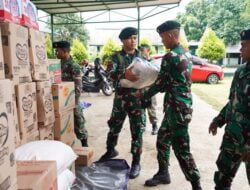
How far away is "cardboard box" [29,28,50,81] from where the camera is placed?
2.41 m

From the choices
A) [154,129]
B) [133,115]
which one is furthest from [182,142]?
[154,129]

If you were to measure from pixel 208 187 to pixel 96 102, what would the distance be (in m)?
5.55

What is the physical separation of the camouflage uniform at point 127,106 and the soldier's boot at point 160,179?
336mm

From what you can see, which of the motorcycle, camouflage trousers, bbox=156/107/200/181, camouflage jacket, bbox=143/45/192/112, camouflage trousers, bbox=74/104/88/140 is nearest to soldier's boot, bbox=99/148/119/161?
camouflage trousers, bbox=74/104/88/140

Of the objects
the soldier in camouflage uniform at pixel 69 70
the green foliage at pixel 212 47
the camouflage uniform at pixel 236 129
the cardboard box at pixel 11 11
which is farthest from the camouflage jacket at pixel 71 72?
the green foliage at pixel 212 47

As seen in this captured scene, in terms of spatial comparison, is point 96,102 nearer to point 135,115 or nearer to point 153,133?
point 153,133

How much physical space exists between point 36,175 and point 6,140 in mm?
307

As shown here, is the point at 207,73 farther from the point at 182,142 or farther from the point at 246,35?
the point at 246,35

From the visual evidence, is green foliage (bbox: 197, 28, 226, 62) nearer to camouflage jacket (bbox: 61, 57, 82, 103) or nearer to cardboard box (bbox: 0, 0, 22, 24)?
camouflage jacket (bbox: 61, 57, 82, 103)

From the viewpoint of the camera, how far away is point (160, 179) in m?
2.97

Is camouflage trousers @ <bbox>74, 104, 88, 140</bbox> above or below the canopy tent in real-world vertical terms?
below

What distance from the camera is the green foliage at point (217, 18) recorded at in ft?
111

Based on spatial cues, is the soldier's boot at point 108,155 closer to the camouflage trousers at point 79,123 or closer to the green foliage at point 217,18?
the camouflage trousers at point 79,123

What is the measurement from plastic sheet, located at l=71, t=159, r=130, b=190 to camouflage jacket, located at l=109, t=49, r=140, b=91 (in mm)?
796
